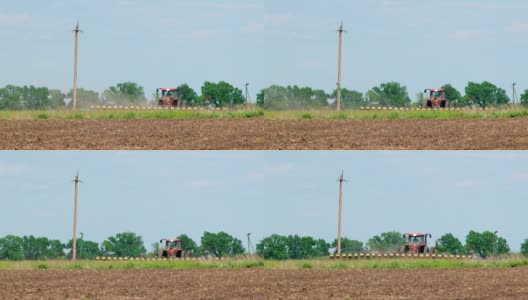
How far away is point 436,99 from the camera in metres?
43.0

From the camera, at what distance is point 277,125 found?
28.3 m

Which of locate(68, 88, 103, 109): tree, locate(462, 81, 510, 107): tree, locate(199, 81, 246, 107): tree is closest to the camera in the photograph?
locate(68, 88, 103, 109): tree

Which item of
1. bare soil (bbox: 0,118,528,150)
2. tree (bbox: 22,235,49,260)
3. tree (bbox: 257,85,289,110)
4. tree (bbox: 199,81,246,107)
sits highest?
tree (bbox: 199,81,246,107)

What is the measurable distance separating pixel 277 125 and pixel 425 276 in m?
5.40

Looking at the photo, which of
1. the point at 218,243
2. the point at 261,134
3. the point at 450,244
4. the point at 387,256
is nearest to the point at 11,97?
the point at 387,256

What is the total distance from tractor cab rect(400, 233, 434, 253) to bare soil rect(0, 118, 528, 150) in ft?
38.1

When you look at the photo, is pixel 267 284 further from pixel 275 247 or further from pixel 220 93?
pixel 220 93

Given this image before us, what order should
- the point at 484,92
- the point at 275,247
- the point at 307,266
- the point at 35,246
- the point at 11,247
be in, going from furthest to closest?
the point at 484,92
the point at 35,246
the point at 11,247
the point at 275,247
the point at 307,266

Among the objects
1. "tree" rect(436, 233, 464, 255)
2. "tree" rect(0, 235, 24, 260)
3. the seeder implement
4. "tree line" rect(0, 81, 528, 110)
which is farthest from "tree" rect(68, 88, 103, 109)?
"tree" rect(436, 233, 464, 255)

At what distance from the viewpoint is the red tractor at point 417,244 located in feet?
135

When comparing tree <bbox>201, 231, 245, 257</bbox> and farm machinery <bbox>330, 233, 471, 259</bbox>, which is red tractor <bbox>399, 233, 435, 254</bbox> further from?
tree <bbox>201, 231, 245, 257</bbox>

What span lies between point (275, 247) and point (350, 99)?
32.2 ft

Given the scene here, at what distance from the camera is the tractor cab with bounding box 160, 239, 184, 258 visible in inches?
1585

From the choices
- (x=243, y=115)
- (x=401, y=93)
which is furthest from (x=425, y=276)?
(x=401, y=93)
